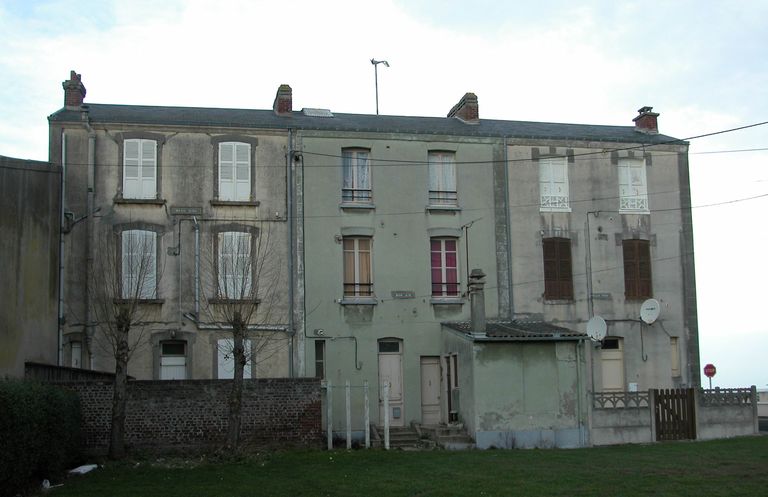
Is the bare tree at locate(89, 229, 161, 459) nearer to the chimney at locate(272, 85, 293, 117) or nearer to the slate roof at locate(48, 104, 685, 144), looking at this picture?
the slate roof at locate(48, 104, 685, 144)

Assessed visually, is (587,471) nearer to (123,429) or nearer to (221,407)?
(221,407)

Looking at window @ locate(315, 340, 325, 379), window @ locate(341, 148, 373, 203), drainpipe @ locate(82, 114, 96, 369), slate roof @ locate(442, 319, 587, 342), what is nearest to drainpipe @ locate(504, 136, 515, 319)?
slate roof @ locate(442, 319, 587, 342)

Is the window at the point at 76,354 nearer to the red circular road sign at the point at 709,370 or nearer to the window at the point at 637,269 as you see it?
the window at the point at 637,269

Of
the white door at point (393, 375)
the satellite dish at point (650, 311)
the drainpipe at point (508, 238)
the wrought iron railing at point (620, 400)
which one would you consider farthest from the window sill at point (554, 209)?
the wrought iron railing at point (620, 400)

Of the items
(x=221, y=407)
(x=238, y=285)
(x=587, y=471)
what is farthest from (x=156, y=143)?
(x=587, y=471)

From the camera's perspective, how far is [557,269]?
91.1 ft

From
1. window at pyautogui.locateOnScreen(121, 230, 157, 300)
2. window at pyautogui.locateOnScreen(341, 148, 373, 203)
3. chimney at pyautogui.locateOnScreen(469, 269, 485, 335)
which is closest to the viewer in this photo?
chimney at pyautogui.locateOnScreen(469, 269, 485, 335)

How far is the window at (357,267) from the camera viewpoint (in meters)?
26.7

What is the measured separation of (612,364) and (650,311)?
1954 millimetres

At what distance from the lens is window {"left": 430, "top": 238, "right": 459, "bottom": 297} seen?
27.2 meters

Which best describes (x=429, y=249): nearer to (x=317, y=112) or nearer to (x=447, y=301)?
(x=447, y=301)

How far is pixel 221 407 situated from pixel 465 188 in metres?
10.2

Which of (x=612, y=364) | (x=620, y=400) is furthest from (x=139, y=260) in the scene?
(x=612, y=364)

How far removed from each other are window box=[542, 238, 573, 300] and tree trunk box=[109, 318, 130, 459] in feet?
42.3
